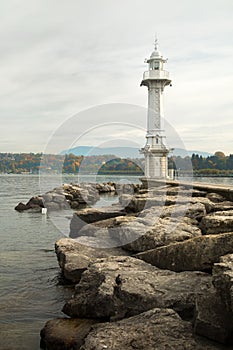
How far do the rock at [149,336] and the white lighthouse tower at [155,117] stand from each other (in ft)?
107

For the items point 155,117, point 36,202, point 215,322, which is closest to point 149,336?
point 215,322

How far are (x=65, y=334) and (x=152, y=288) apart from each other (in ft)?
5.06

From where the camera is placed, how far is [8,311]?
7914mm

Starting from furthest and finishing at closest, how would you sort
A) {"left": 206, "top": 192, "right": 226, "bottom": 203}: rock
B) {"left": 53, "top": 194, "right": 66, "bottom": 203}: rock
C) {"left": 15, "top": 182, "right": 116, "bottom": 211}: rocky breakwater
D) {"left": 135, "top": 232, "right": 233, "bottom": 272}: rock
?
1. {"left": 53, "top": 194, "right": 66, "bottom": 203}: rock
2. {"left": 15, "top": 182, "right": 116, "bottom": 211}: rocky breakwater
3. {"left": 206, "top": 192, "right": 226, "bottom": 203}: rock
4. {"left": 135, "top": 232, "right": 233, "bottom": 272}: rock

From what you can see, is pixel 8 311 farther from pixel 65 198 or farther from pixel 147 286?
pixel 65 198

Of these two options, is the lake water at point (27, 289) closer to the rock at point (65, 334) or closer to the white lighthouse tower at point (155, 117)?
the rock at point (65, 334)

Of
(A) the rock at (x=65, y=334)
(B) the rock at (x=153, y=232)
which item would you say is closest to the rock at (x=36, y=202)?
(B) the rock at (x=153, y=232)

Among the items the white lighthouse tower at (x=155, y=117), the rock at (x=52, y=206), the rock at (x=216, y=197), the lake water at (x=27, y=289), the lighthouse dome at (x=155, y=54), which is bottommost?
the lake water at (x=27, y=289)

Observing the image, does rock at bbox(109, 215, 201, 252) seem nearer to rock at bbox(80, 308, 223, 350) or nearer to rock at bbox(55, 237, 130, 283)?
rock at bbox(55, 237, 130, 283)

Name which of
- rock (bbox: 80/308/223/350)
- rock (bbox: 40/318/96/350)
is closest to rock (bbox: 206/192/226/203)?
rock (bbox: 40/318/96/350)

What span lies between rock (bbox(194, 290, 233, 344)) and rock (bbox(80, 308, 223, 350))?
0.37ft

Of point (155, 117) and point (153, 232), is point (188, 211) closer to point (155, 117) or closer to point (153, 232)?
point (153, 232)

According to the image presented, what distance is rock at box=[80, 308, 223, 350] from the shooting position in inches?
191

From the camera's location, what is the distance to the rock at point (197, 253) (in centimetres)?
742
